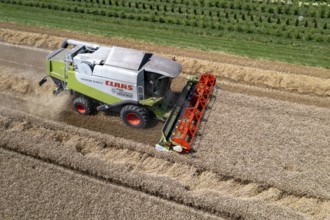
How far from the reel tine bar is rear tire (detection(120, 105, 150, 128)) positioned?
3.87 feet

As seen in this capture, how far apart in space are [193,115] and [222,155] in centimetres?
176

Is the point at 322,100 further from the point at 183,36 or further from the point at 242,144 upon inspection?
the point at 183,36

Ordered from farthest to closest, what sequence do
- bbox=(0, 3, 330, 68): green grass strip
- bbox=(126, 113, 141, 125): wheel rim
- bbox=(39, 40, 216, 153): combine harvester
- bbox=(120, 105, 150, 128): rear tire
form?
bbox=(0, 3, 330, 68): green grass strip, bbox=(126, 113, 141, 125): wheel rim, bbox=(120, 105, 150, 128): rear tire, bbox=(39, 40, 216, 153): combine harvester

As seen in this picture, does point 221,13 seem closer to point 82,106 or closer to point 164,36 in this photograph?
point 164,36

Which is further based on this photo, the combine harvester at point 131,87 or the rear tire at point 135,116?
the rear tire at point 135,116

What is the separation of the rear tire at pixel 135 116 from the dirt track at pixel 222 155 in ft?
1.18

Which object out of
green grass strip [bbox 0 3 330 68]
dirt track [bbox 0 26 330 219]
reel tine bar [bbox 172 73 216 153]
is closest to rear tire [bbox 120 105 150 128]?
dirt track [bbox 0 26 330 219]

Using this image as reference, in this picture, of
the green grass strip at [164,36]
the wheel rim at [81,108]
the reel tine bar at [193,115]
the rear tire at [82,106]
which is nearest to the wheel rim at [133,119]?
the reel tine bar at [193,115]

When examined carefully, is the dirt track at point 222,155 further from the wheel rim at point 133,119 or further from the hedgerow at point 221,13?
the hedgerow at point 221,13

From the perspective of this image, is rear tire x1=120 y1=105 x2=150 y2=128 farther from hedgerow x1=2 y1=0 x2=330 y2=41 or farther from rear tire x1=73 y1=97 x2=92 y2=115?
hedgerow x1=2 y1=0 x2=330 y2=41

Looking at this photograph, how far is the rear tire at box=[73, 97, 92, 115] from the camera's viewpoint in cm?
1249

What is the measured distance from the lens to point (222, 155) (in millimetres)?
10883

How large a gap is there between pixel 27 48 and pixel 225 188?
43.2 ft

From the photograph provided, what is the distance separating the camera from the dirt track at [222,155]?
374 inches
